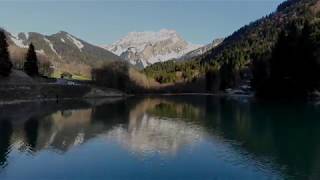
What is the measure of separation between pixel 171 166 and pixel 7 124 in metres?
40.9

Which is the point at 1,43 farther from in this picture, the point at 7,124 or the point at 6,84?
the point at 7,124

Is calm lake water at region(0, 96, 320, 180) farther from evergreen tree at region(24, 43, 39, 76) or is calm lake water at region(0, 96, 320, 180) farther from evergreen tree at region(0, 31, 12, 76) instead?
evergreen tree at region(24, 43, 39, 76)

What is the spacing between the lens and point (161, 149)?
163 feet

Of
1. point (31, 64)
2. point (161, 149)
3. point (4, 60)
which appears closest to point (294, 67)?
point (4, 60)

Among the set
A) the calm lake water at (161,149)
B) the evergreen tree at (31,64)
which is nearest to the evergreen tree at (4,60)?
the evergreen tree at (31,64)

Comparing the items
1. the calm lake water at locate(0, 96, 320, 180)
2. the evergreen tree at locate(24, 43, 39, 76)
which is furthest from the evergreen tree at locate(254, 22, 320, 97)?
the evergreen tree at locate(24, 43, 39, 76)

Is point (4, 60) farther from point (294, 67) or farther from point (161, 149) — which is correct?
point (161, 149)

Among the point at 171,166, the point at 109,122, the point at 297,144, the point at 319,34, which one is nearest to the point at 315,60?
the point at 319,34

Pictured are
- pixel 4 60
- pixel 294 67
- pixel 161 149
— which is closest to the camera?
pixel 161 149

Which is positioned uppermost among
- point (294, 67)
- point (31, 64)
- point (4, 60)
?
point (31, 64)

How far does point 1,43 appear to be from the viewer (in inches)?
5418

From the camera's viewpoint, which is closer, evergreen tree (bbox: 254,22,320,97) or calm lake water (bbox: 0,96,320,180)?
calm lake water (bbox: 0,96,320,180)

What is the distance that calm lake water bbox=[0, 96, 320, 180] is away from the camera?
3888cm

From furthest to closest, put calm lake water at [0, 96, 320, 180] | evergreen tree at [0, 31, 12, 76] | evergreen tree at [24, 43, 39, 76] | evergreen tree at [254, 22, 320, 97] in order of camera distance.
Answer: evergreen tree at [24, 43, 39, 76], evergreen tree at [0, 31, 12, 76], evergreen tree at [254, 22, 320, 97], calm lake water at [0, 96, 320, 180]
